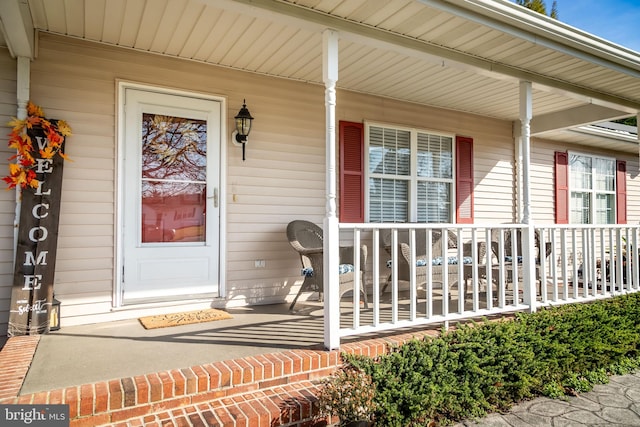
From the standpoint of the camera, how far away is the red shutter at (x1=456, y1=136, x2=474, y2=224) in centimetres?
579

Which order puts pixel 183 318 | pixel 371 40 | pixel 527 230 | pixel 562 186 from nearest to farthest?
pixel 371 40, pixel 183 318, pixel 527 230, pixel 562 186

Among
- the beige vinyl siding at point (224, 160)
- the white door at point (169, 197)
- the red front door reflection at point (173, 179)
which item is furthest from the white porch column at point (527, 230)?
the red front door reflection at point (173, 179)

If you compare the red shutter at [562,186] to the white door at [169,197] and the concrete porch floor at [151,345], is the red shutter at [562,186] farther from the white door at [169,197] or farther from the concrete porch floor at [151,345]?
the white door at [169,197]

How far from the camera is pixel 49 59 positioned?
3455 millimetres

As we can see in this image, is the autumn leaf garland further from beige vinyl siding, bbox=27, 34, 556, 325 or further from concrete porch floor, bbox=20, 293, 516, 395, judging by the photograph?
concrete porch floor, bbox=20, 293, 516, 395

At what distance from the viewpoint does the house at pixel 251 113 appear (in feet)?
10.2

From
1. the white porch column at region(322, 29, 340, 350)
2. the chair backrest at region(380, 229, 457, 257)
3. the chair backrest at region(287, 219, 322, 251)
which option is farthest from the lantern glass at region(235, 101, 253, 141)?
the chair backrest at region(380, 229, 457, 257)

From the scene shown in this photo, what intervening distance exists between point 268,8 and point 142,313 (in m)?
2.76

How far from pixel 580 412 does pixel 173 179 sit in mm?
3715

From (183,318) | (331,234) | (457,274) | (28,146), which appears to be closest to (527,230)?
(457,274)

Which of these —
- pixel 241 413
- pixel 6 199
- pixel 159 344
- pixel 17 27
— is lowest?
pixel 241 413

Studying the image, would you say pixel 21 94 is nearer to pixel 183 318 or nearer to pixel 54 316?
pixel 54 316

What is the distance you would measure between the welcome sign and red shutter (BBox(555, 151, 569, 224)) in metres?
7.16

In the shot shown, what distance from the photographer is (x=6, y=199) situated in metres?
3.31
